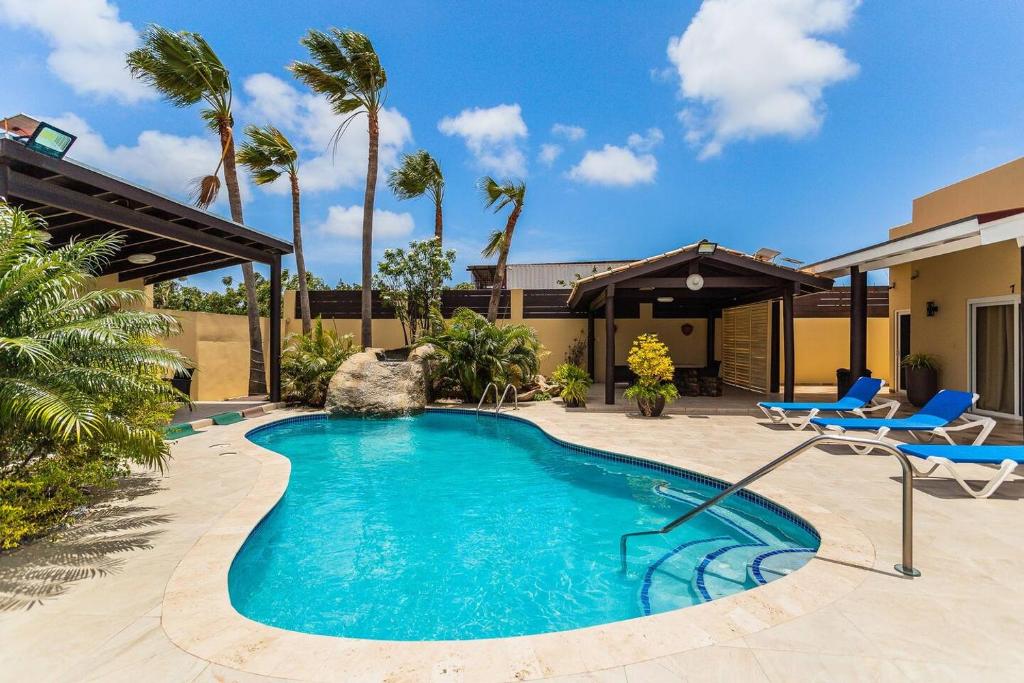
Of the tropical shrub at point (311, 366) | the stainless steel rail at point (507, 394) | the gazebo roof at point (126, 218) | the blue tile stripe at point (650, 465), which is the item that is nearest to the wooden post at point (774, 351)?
the stainless steel rail at point (507, 394)

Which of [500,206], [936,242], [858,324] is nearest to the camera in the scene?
[936,242]

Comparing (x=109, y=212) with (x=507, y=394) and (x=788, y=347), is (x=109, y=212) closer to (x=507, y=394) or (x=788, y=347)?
(x=507, y=394)

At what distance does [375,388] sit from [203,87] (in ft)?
28.8

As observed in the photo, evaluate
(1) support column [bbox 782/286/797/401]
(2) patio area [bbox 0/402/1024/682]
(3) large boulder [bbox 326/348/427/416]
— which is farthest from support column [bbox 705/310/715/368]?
(2) patio area [bbox 0/402/1024/682]

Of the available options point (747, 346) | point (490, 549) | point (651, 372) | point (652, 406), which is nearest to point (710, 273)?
point (651, 372)

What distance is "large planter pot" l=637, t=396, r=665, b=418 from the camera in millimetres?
10211

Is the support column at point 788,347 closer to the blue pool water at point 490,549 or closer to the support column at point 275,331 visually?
the blue pool water at point 490,549

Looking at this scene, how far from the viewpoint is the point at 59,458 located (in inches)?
169

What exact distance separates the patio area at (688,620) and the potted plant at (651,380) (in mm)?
5344

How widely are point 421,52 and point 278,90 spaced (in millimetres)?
4781

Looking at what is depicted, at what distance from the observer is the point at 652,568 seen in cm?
419

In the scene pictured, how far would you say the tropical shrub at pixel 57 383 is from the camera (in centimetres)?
358

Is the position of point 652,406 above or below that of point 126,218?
below

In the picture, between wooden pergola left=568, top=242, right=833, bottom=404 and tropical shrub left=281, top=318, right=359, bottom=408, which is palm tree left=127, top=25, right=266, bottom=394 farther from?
wooden pergola left=568, top=242, right=833, bottom=404
